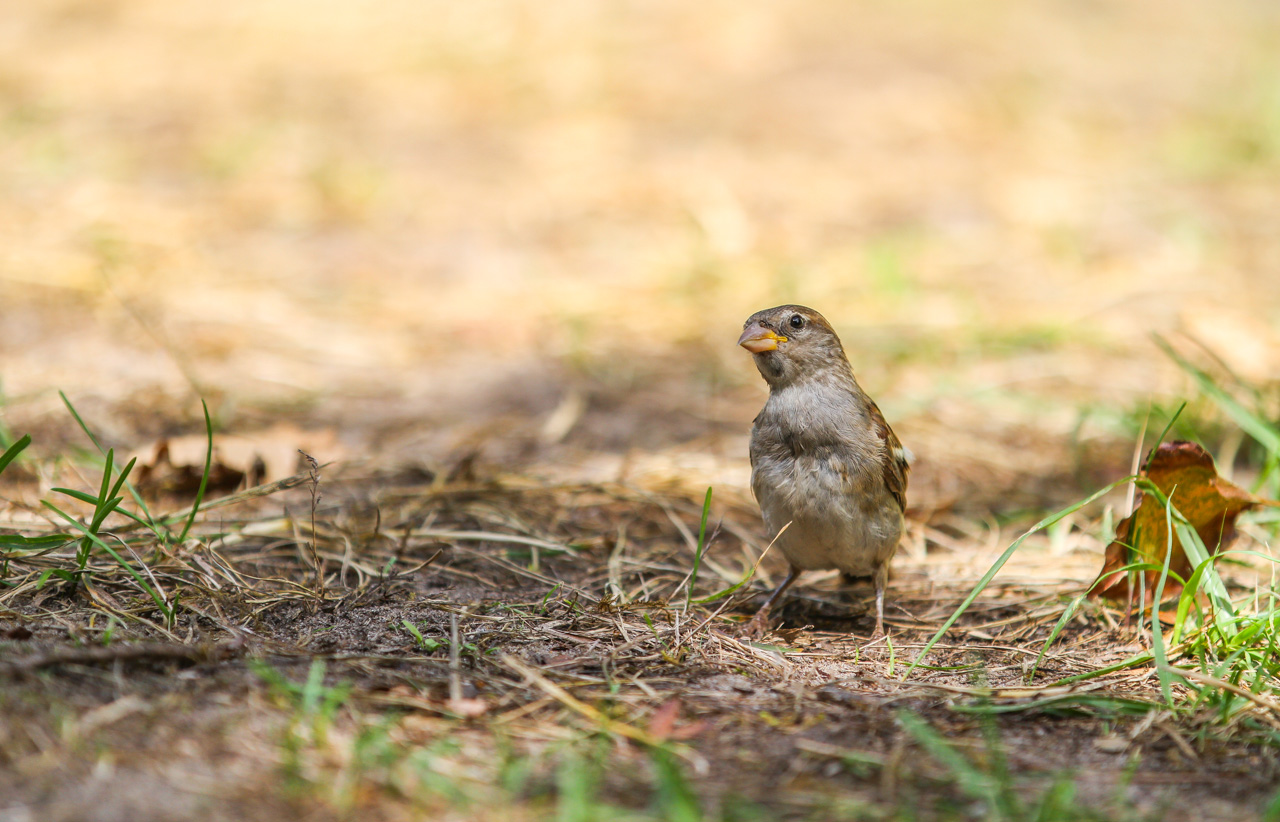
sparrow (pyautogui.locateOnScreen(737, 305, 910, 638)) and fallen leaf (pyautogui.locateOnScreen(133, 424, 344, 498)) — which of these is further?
fallen leaf (pyautogui.locateOnScreen(133, 424, 344, 498))

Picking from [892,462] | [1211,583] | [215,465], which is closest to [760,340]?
[892,462]

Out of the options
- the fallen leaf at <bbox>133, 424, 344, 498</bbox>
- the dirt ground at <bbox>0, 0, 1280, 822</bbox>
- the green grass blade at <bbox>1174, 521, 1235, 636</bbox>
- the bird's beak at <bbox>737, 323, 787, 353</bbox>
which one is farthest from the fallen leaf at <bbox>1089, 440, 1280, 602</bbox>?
the fallen leaf at <bbox>133, 424, 344, 498</bbox>

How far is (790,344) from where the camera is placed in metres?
3.44

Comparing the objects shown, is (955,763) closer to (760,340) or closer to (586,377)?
(760,340)

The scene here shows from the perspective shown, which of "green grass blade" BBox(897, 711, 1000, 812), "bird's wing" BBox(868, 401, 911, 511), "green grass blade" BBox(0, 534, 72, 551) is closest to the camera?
"green grass blade" BBox(897, 711, 1000, 812)

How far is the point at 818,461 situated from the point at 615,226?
474 centimetres

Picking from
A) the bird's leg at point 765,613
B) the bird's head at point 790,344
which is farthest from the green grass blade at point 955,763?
the bird's head at point 790,344

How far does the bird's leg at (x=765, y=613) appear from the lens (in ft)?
10.4

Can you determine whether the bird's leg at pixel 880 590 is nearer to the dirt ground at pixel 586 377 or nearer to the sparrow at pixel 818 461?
the sparrow at pixel 818 461

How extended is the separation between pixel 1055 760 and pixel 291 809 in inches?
59.8

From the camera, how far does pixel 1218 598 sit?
108 inches

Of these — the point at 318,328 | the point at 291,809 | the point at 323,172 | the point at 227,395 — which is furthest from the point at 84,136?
the point at 291,809

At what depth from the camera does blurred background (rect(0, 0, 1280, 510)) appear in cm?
493

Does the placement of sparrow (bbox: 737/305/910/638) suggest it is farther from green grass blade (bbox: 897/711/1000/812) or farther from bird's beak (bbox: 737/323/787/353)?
green grass blade (bbox: 897/711/1000/812)
